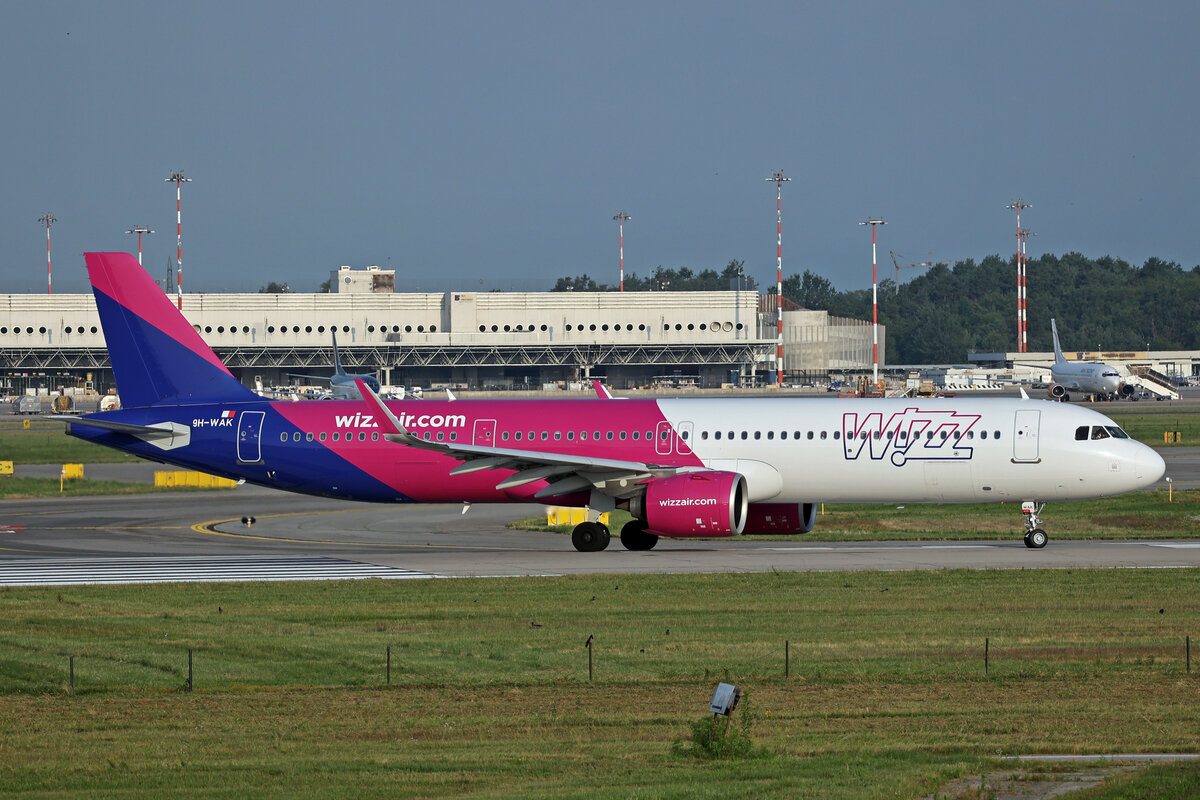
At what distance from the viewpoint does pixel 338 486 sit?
127 feet

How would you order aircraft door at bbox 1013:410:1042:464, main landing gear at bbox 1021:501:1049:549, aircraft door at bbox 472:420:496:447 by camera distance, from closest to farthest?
aircraft door at bbox 1013:410:1042:464 < main landing gear at bbox 1021:501:1049:549 < aircraft door at bbox 472:420:496:447

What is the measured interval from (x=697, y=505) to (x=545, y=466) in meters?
4.28

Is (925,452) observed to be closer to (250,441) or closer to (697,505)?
(697,505)

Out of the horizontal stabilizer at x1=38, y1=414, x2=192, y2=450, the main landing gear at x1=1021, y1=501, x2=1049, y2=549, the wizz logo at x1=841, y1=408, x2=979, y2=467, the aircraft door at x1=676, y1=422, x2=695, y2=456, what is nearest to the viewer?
the wizz logo at x1=841, y1=408, x2=979, y2=467

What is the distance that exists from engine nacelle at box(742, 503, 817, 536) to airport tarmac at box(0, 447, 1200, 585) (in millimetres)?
696

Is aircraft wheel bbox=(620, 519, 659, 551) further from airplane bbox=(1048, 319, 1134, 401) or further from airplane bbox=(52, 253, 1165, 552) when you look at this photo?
airplane bbox=(1048, 319, 1134, 401)

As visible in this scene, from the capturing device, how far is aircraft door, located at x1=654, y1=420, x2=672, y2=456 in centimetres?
3644

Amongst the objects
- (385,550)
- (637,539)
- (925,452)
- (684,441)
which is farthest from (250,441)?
(925,452)

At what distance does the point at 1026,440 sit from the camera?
35.0 meters

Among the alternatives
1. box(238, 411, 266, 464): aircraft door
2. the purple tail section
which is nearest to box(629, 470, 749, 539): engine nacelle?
box(238, 411, 266, 464): aircraft door

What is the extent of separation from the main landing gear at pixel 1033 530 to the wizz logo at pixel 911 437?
8.04 feet

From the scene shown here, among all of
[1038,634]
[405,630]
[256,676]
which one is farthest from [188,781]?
[1038,634]

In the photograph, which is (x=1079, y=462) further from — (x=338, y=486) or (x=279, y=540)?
(x=279, y=540)

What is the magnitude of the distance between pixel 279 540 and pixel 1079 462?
22.2 m
